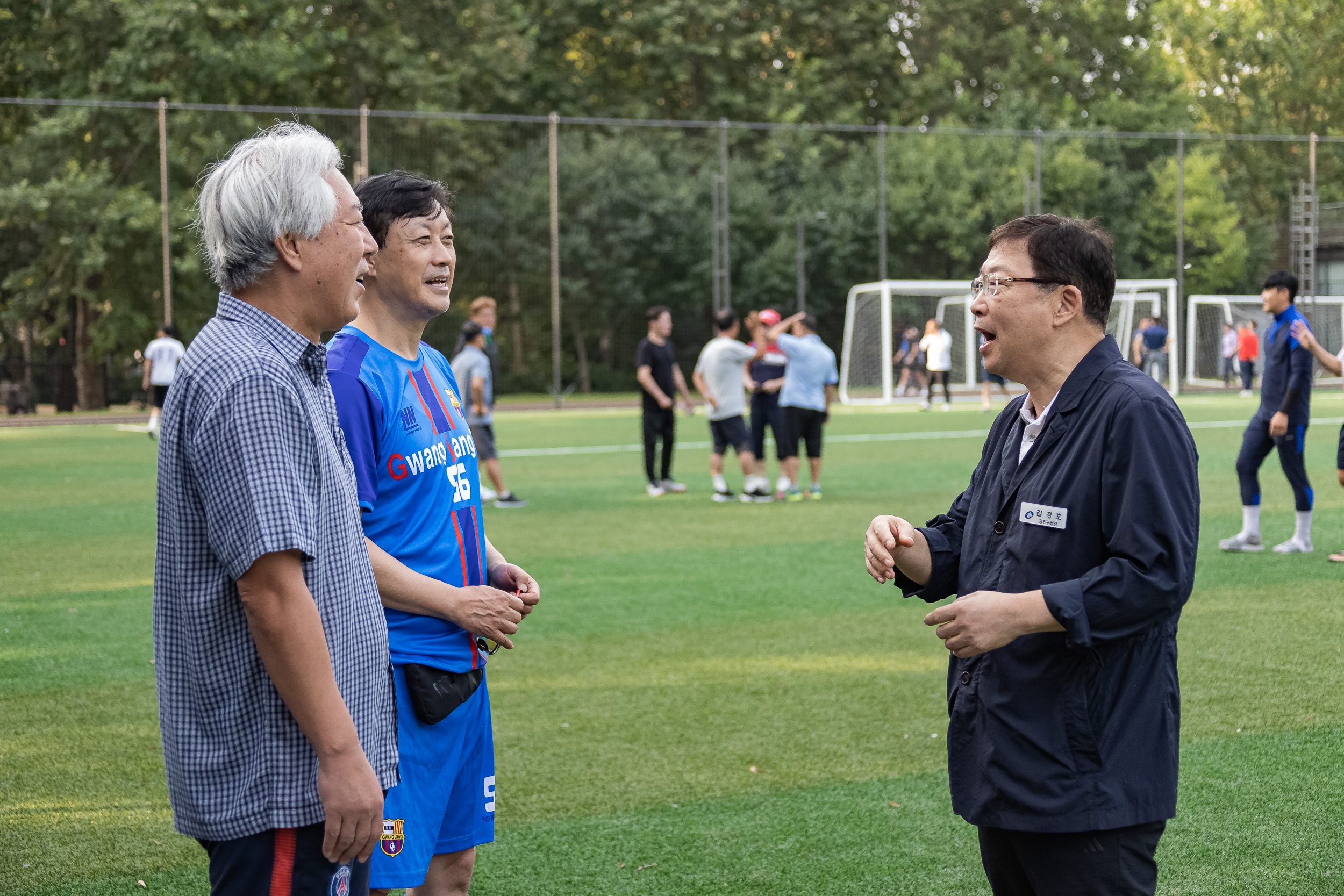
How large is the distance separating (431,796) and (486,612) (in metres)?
0.45

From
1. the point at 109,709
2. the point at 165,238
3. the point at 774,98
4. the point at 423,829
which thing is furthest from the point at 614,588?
the point at 774,98

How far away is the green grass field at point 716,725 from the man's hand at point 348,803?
1924mm

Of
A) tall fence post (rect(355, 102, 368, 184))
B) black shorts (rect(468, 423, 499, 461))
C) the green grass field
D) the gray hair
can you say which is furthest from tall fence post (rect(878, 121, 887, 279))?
the gray hair

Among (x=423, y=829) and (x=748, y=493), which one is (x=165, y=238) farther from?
(x=423, y=829)

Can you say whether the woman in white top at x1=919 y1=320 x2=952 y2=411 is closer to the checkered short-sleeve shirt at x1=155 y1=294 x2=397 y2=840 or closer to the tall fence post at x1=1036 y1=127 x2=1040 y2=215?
the tall fence post at x1=1036 y1=127 x2=1040 y2=215

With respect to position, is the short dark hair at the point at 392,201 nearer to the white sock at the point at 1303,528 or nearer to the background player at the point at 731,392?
the white sock at the point at 1303,528

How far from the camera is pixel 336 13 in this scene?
39.7 metres

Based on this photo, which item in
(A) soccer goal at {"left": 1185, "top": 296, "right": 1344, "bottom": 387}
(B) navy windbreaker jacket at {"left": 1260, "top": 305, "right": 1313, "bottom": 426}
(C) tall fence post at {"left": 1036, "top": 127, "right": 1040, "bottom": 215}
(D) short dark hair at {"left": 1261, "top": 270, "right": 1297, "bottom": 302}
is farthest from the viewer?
(C) tall fence post at {"left": 1036, "top": 127, "right": 1040, "bottom": 215}

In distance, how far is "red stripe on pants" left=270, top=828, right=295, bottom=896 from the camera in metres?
2.00

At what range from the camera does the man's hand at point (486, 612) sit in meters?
2.70

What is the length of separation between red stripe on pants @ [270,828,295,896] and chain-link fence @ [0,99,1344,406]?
92.4 ft

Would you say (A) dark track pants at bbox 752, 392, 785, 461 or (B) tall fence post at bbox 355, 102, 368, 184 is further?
(B) tall fence post at bbox 355, 102, 368, 184

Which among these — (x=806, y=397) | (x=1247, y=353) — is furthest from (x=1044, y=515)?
(x=1247, y=353)

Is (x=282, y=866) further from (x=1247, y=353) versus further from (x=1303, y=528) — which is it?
(x=1247, y=353)
